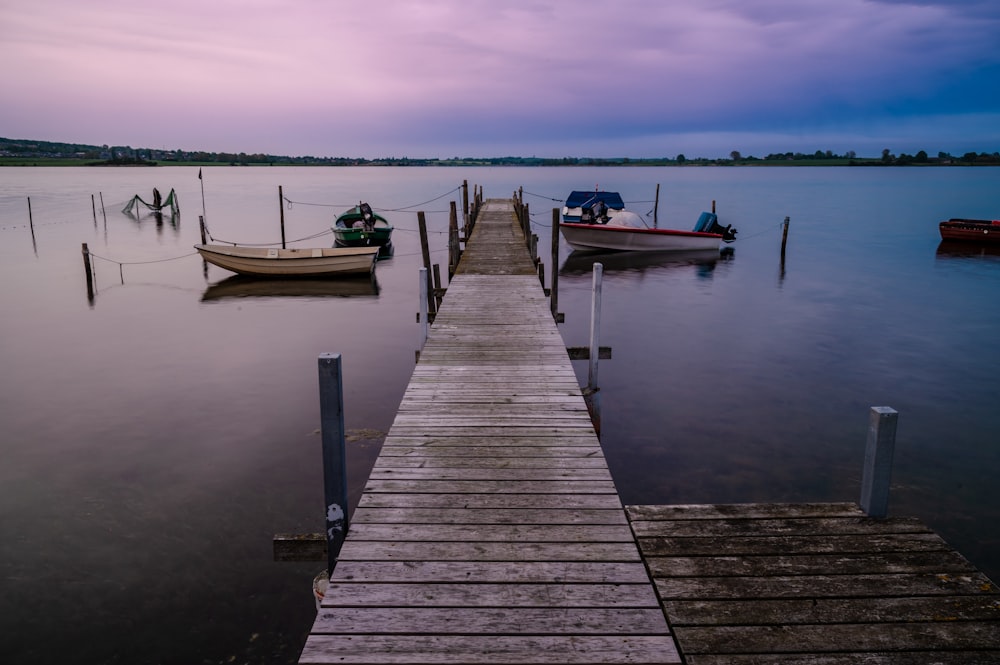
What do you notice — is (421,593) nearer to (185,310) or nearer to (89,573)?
(89,573)

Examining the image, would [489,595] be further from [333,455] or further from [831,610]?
[831,610]

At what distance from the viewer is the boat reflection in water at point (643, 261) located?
96.8 ft

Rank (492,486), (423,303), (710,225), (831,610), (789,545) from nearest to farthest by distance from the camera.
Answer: (831,610) → (789,545) → (492,486) → (423,303) → (710,225)

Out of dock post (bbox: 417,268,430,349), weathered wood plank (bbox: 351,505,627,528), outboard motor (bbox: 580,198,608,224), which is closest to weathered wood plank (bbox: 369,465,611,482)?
weathered wood plank (bbox: 351,505,627,528)

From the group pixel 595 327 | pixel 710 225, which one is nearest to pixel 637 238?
pixel 710 225

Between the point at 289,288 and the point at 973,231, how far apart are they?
35.2m

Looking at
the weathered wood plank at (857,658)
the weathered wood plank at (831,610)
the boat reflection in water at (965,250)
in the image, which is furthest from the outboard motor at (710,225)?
the weathered wood plank at (857,658)

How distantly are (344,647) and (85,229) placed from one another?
47.2 meters

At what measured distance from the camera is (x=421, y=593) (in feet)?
12.5

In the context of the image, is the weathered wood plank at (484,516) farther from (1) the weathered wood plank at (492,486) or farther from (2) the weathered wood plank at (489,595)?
(2) the weathered wood plank at (489,595)

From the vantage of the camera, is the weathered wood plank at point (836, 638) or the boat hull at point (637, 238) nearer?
the weathered wood plank at point (836, 638)

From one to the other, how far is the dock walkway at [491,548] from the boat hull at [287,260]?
56.4 feet

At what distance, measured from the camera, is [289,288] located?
77.5ft

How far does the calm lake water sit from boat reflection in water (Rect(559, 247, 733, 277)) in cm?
165
